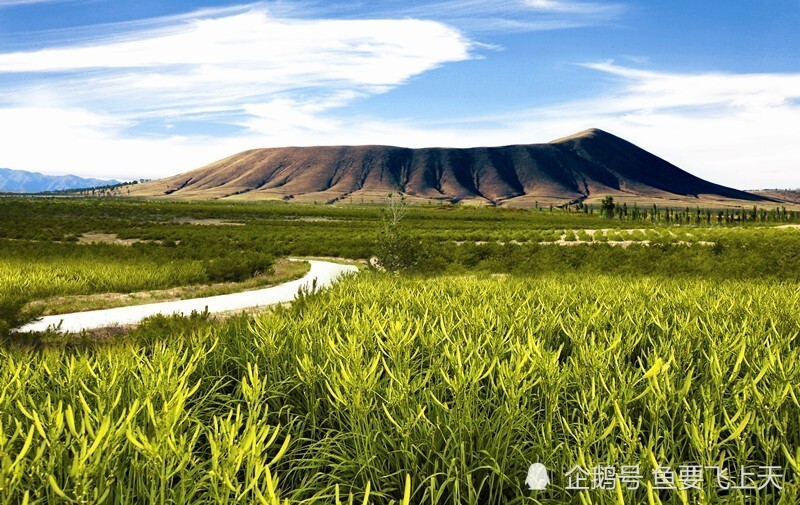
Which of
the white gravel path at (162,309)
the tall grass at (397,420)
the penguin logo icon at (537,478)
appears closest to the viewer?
the tall grass at (397,420)

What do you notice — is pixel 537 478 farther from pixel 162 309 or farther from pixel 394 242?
pixel 394 242

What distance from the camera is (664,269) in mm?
22062

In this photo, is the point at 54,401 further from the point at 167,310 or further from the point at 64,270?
the point at 64,270

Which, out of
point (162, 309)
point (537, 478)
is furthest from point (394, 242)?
point (537, 478)

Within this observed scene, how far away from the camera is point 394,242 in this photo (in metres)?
19.8

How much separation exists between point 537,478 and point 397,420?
938 millimetres

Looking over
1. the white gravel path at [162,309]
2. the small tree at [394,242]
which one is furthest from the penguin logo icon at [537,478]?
the small tree at [394,242]

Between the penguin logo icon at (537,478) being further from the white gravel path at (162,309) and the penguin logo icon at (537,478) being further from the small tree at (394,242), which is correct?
the small tree at (394,242)

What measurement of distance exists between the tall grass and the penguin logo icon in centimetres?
10

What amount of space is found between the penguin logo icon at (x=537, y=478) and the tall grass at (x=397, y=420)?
104 millimetres

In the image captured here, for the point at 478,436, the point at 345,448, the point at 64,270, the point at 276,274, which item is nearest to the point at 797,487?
the point at 478,436

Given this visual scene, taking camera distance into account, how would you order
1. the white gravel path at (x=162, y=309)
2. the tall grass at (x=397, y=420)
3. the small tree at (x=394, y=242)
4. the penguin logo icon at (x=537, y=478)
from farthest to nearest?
the small tree at (x=394, y=242)
the white gravel path at (x=162, y=309)
the penguin logo icon at (x=537, y=478)
the tall grass at (x=397, y=420)

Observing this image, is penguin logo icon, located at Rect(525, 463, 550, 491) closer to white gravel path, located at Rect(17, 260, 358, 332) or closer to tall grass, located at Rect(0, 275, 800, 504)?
tall grass, located at Rect(0, 275, 800, 504)

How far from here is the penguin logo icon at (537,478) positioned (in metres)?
2.75
